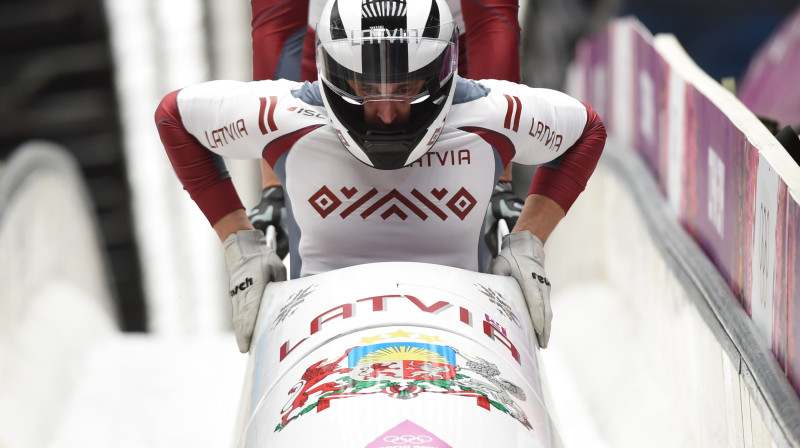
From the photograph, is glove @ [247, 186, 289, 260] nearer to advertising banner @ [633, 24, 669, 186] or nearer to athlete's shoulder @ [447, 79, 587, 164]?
athlete's shoulder @ [447, 79, 587, 164]

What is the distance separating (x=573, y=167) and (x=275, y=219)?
36.5 inches

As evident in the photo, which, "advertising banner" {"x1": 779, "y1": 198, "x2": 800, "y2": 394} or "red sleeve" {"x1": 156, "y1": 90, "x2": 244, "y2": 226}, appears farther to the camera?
"red sleeve" {"x1": 156, "y1": 90, "x2": 244, "y2": 226}

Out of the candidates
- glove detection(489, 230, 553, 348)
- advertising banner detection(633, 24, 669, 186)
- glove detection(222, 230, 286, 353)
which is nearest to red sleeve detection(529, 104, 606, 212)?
glove detection(489, 230, 553, 348)

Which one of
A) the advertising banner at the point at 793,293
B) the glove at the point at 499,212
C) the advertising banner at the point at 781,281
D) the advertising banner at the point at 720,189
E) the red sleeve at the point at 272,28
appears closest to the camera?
the advertising banner at the point at 793,293

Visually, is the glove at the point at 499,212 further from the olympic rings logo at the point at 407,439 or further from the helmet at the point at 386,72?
the olympic rings logo at the point at 407,439

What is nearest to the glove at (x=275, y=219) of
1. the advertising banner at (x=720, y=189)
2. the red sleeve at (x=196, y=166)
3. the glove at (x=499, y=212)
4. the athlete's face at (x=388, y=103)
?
the red sleeve at (x=196, y=166)

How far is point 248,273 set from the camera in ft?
9.64

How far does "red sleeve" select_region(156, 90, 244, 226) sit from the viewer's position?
301 cm

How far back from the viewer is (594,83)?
21.8 feet

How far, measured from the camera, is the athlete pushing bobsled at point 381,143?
8.63 ft

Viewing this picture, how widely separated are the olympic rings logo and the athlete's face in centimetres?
86

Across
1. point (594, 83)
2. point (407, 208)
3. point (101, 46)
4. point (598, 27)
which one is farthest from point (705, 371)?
point (101, 46)

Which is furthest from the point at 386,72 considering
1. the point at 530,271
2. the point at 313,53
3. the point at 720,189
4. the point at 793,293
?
the point at 720,189

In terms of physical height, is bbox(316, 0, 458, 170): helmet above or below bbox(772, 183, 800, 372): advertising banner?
above
